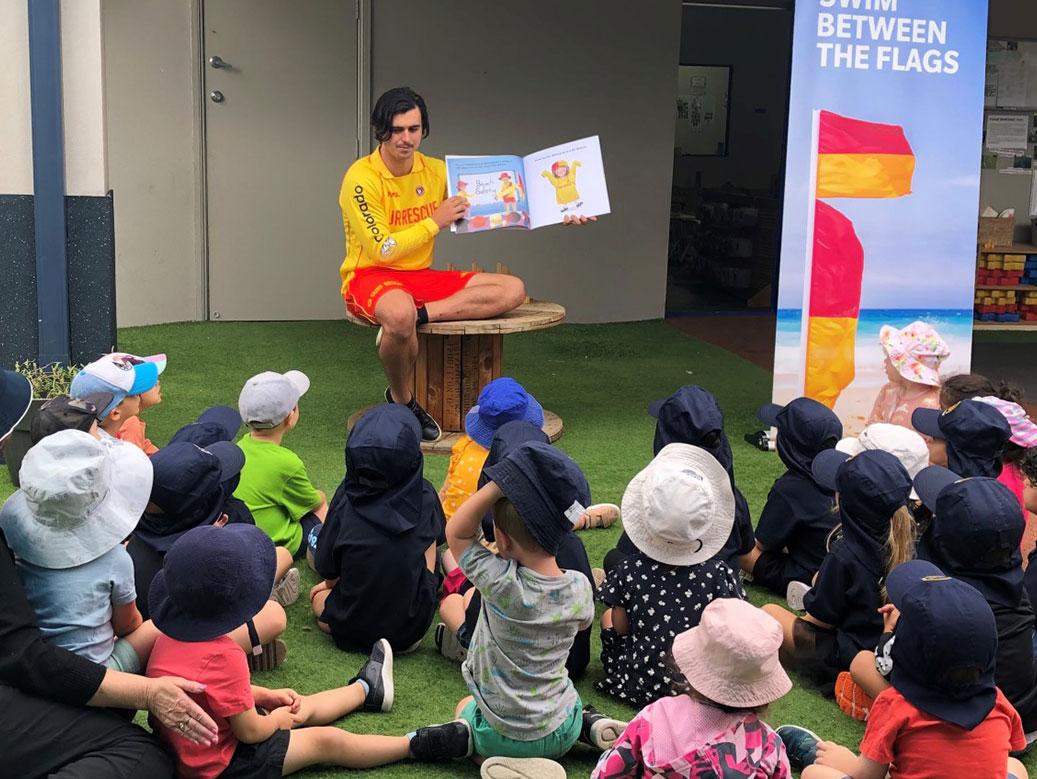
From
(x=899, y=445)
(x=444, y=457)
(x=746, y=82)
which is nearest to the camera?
(x=899, y=445)

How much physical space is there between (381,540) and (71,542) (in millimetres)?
843

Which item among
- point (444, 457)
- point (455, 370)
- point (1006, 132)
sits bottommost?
point (444, 457)

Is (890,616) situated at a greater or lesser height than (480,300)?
lesser

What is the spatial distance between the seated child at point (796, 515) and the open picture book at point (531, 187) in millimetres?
1742

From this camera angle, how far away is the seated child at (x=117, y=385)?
360 cm

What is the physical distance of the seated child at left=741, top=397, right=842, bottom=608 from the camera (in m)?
3.45

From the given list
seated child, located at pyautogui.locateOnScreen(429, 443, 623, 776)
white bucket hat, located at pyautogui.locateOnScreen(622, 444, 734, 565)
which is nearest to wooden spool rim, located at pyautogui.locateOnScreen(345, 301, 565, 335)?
white bucket hat, located at pyautogui.locateOnScreen(622, 444, 734, 565)

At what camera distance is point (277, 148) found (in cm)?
752

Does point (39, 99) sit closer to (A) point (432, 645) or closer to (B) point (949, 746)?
(A) point (432, 645)

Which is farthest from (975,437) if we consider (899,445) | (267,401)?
(267,401)

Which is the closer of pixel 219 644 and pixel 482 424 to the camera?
pixel 219 644

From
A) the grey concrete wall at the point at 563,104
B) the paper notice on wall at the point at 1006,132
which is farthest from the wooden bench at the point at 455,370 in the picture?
the paper notice on wall at the point at 1006,132

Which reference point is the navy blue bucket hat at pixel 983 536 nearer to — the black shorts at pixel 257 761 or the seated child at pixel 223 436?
the black shorts at pixel 257 761

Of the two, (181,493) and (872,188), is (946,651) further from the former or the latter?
(872,188)
